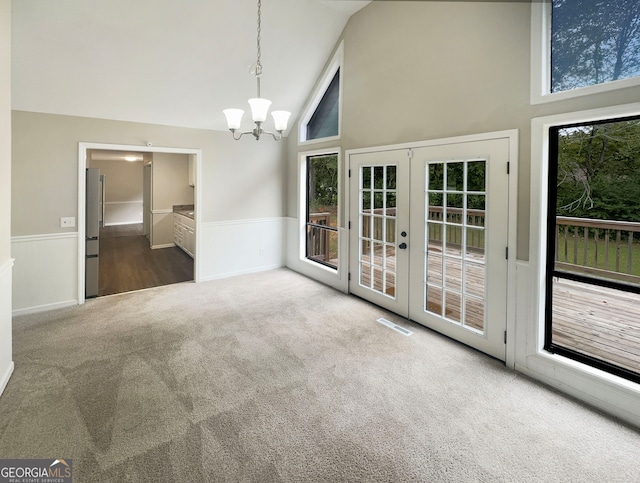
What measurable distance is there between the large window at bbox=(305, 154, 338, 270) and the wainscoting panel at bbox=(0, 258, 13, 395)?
3.68 m

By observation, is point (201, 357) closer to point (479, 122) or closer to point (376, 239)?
point (376, 239)

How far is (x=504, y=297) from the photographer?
9.59ft

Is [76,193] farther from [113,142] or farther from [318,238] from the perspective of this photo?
[318,238]

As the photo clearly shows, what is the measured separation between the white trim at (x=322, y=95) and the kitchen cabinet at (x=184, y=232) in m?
2.79

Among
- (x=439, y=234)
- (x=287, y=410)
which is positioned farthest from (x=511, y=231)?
(x=287, y=410)

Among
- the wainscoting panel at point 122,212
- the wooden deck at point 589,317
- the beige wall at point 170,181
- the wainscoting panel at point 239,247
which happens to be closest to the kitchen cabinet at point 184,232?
the beige wall at point 170,181

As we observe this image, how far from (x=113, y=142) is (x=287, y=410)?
164 inches

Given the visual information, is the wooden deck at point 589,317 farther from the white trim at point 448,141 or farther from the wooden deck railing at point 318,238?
the wooden deck railing at point 318,238

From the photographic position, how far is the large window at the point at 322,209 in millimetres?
5137

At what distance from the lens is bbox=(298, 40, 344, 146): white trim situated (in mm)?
4598

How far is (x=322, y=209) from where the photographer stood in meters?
5.51

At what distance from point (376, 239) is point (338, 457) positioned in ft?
8.81

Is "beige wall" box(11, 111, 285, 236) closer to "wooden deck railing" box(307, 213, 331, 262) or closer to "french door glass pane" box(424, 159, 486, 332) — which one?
"wooden deck railing" box(307, 213, 331, 262)

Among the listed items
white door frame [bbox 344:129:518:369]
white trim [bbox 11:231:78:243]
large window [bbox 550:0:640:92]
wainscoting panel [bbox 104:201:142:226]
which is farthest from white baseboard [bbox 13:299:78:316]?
wainscoting panel [bbox 104:201:142:226]
